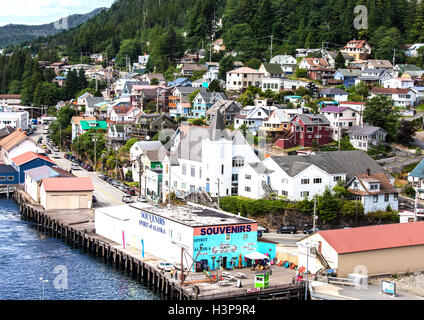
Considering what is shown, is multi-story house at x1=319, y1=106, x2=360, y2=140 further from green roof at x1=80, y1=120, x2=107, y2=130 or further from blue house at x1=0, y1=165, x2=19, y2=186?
green roof at x1=80, y1=120, x2=107, y2=130

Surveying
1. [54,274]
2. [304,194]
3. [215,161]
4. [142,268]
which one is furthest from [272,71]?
[54,274]

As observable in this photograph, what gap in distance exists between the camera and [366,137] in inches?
2247

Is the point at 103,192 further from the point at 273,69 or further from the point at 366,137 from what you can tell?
the point at 273,69

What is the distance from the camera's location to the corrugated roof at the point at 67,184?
169 ft

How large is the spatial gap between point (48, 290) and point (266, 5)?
247 feet

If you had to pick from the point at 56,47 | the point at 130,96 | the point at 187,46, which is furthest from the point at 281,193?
the point at 56,47

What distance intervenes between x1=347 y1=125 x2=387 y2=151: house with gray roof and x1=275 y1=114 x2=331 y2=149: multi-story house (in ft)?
7.94

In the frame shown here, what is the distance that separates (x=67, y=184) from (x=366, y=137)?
24.9 meters

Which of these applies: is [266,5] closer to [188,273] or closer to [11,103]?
[11,103]

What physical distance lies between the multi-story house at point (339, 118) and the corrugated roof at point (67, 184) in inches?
870

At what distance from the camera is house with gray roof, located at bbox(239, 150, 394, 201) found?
4609 centimetres

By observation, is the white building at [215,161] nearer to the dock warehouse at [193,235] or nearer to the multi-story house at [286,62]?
the dock warehouse at [193,235]

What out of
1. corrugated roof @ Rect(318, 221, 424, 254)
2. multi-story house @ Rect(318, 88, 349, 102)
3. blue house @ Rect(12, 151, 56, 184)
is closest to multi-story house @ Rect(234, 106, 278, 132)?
multi-story house @ Rect(318, 88, 349, 102)

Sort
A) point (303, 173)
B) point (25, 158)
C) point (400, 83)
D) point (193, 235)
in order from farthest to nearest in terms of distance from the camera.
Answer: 1. point (400, 83)
2. point (25, 158)
3. point (303, 173)
4. point (193, 235)
